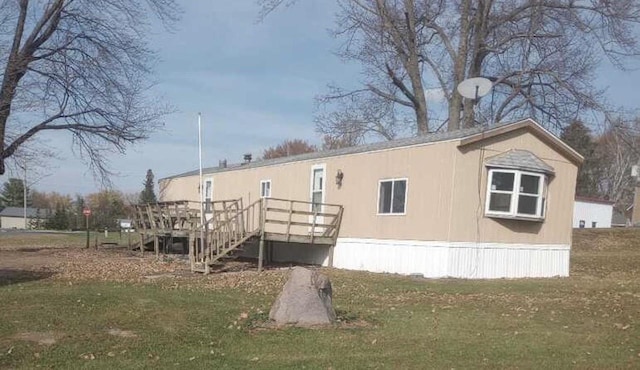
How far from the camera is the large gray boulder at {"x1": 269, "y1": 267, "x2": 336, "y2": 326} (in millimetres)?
8359

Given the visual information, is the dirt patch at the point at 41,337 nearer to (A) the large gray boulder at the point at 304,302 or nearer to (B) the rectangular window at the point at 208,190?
(A) the large gray boulder at the point at 304,302

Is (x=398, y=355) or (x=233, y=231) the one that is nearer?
(x=398, y=355)

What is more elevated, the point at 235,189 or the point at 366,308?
the point at 235,189

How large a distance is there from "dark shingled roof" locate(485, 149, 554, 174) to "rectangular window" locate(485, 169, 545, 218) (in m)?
0.14

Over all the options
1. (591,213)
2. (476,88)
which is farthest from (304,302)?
(591,213)

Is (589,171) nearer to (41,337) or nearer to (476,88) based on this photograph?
(476,88)

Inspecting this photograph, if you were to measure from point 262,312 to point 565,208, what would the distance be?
10.2 meters

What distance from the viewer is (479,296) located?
1158 cm

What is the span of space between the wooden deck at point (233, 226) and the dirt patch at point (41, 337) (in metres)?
7.58

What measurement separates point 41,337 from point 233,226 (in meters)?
10.6

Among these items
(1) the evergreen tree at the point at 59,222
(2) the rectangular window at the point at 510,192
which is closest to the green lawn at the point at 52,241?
(2) the rectangular window at the point at 510,192

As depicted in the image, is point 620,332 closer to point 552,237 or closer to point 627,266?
point 552,237

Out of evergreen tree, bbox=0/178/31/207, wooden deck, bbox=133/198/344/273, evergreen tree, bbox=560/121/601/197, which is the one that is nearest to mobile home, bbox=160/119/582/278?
wooden deck, bbox=133/198/344/273

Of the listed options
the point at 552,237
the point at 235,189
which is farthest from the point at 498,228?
the point at 235,189
